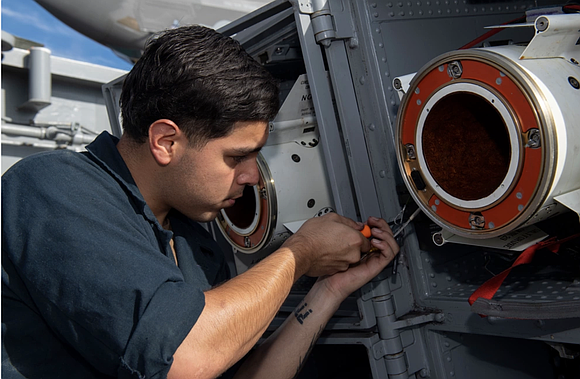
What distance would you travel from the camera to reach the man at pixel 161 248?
3.54 feet

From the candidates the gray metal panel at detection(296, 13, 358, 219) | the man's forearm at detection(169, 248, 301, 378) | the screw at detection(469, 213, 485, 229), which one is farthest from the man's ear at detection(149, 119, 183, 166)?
the screw at detection(469, 213, 485, 229)

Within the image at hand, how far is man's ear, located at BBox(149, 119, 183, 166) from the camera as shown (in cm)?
143

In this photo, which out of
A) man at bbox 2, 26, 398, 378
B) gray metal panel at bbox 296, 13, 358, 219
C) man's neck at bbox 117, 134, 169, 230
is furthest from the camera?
gray metal panel at bbox 296, 13, 358, 219

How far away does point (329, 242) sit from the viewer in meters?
1.66

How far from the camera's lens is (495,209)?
143cm

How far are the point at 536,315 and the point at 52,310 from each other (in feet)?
4.12

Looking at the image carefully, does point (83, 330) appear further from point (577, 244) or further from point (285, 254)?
point (577, 244)

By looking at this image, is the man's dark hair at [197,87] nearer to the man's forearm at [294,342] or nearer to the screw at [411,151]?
the screw at [411,151]

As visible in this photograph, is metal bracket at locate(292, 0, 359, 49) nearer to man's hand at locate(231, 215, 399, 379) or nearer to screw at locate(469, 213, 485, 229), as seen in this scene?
man's hand at locate(231, 215, 399, 379)

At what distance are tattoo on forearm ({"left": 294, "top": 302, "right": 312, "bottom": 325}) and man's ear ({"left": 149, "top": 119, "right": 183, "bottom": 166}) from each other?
2.60 feet

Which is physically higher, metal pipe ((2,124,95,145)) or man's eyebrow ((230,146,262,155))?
metal pipe ((2,124,95,145))

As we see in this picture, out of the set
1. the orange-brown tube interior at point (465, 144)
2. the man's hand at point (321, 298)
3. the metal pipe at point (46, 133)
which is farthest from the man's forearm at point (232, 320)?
the metal pipe at point (46, 133)

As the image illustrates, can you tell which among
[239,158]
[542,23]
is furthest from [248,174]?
[542,23]

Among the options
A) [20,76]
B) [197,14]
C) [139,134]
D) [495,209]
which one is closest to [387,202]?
[495,209]
